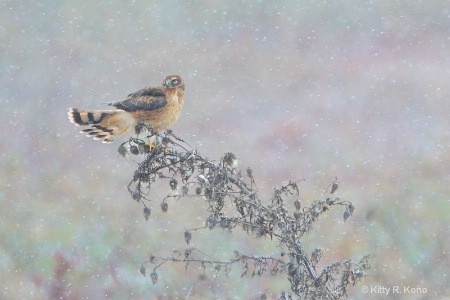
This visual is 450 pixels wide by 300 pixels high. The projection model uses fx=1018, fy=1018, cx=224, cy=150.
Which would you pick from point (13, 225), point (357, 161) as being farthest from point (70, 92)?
point (357, 161)

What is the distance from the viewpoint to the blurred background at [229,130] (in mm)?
8188

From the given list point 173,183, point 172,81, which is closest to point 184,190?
point 173,183

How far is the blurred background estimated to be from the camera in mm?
8188

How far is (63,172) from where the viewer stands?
9.60 metres

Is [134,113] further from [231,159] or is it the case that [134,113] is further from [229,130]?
[229,130]

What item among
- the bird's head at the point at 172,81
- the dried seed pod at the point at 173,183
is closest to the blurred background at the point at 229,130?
the bird's head at the point at 172,81

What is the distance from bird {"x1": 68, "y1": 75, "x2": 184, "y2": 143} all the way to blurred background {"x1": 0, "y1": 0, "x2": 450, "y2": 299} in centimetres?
278

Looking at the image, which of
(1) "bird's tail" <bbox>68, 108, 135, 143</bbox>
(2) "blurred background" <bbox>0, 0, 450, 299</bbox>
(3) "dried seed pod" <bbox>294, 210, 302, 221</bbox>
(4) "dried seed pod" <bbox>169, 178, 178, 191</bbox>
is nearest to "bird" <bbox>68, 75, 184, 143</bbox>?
(1) "bird's tail" <bbox>68, 108, 135, 143</bbox>

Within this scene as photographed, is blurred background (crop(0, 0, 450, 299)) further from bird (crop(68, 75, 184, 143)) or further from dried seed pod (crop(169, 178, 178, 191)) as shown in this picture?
dried seed pod (crop(169, 178, 178, 191))

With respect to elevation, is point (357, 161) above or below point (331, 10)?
below

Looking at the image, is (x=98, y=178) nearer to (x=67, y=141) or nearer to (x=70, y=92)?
(x=67, y=141)

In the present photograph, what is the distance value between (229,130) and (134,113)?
5292mm

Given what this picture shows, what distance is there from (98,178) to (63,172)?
0.34 m

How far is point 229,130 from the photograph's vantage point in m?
9.78
